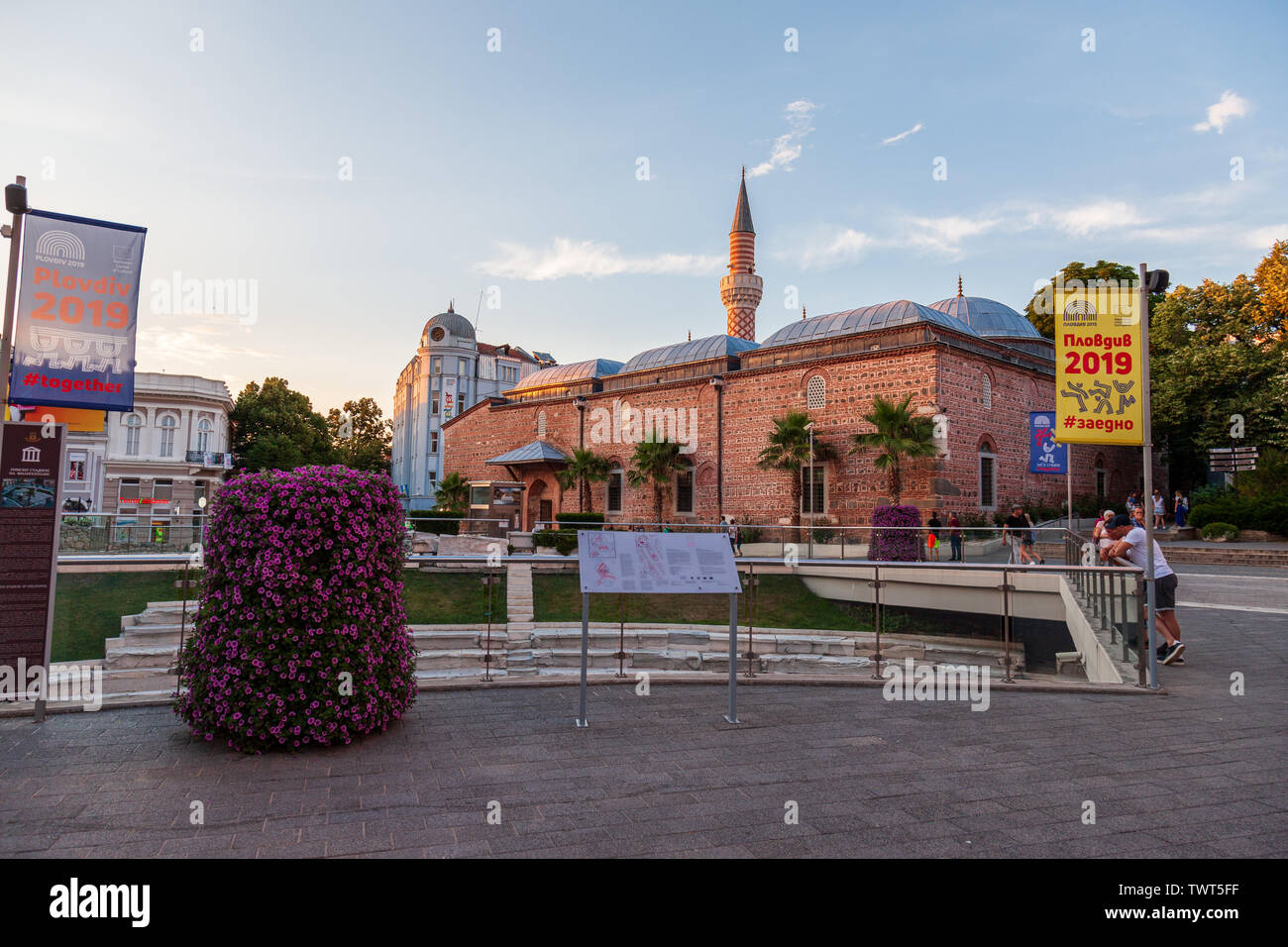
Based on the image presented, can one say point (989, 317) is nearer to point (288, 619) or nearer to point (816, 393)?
point (816, 393)

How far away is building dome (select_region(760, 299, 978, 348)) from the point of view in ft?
80.7

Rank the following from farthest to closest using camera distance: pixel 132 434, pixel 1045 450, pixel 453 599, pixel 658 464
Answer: pixel 132 434 → pixel 658 464 → pixel 1045 450 → pixel 453 599

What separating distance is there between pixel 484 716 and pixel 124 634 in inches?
254

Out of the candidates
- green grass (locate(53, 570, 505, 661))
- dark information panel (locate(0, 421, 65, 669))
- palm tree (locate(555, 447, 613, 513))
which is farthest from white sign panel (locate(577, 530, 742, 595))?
palm tree (locate(555, 447, 613, 513))

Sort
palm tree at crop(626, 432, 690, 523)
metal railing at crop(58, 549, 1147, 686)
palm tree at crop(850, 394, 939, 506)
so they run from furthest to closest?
palm tree at crop(626, 432, 690, 523) → palm tree at crop(850, 394, 939, 506) → metal railing at crop(58, 549, 1147, 686)

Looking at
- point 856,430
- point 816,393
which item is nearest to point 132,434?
point 816,393

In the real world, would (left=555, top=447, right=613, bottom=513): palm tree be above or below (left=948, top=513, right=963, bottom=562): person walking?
above

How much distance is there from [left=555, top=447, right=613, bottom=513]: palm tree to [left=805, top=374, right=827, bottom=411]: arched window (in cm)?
967

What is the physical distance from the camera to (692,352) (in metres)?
32.2

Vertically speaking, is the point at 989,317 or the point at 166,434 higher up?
the point at 989,317

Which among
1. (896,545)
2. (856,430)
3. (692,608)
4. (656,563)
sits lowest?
(692,608)

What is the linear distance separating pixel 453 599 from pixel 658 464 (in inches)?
781

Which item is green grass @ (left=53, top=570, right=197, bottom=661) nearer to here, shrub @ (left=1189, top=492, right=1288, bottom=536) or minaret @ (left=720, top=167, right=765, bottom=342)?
shrub @ (left=1189, top=492, right=1288, bottom=536)
